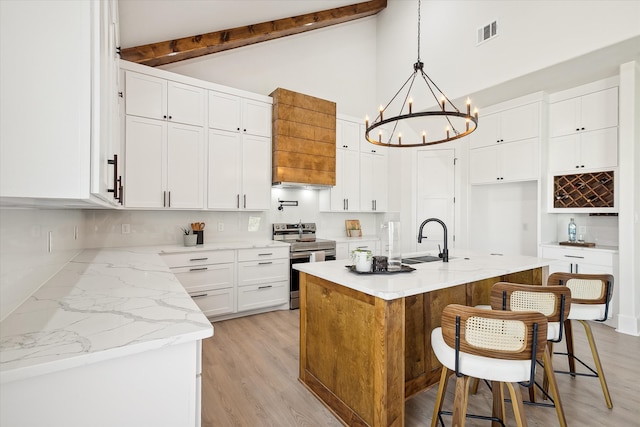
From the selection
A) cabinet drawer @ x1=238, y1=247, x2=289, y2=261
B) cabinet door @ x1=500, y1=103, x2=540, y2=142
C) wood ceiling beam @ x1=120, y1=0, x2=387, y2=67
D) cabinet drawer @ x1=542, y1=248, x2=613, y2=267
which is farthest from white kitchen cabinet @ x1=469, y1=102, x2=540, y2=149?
cabinet drawer @ x1=238, y1=247, x2=289, y2=261

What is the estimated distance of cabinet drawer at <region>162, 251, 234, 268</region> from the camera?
11.2 feet

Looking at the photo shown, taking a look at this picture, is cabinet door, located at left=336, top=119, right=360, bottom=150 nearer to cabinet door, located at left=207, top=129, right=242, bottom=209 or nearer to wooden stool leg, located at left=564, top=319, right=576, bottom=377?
cabinet door, located at left=207, top=129, right=242, bottom=209

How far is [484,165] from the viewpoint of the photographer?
480 centimetres

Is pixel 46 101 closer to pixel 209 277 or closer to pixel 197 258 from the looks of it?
pixel 197 258

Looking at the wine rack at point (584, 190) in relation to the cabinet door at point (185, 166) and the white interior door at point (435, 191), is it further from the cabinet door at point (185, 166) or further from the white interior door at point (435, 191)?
the cabinet door at point (185, 166)

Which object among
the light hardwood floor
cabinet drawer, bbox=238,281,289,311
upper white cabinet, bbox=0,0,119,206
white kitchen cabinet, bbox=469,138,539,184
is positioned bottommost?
the light hardwood floor

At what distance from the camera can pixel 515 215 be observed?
482 cm

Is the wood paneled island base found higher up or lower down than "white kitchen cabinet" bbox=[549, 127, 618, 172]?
lower down

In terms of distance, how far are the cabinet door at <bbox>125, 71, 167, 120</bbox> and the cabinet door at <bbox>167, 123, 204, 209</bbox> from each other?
22 cm

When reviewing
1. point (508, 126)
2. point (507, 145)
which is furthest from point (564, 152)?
point (508, 126)

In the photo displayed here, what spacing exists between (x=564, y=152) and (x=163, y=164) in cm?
508

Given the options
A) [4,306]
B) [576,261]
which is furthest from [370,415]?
[576,261]

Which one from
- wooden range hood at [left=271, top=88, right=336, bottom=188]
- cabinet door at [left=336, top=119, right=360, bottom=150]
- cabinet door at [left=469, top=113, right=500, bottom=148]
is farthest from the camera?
cabinet door at [left=336, top=119, right=360, bottom=150]

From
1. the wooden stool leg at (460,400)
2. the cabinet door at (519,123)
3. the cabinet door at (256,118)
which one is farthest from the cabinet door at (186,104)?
the cabinet door at (519,123)
